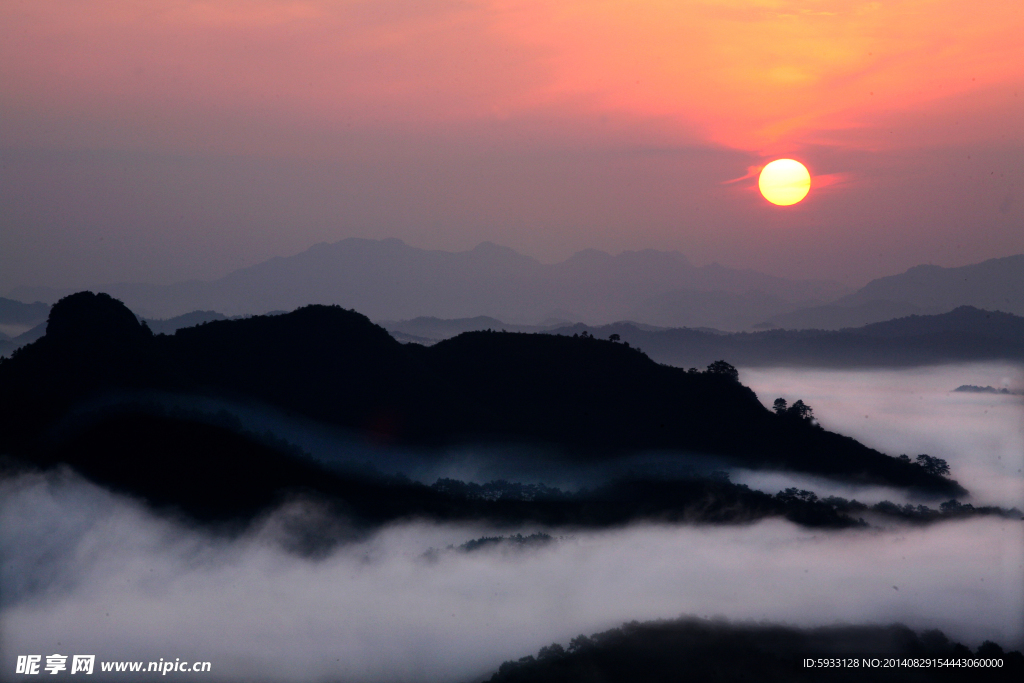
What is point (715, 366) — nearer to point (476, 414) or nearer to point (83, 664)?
point (476, 414)

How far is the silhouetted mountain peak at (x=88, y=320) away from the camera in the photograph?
347ft

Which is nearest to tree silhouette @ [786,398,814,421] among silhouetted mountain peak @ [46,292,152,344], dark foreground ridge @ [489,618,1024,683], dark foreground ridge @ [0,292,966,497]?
dark foreground ridge @ [0,292,966,497]

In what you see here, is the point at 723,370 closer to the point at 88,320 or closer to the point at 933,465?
the point at 933,465

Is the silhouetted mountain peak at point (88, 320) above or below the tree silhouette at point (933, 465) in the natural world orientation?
above

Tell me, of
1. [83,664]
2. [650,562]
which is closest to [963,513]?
[650,562]

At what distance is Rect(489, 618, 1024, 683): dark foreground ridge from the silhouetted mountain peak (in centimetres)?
6356

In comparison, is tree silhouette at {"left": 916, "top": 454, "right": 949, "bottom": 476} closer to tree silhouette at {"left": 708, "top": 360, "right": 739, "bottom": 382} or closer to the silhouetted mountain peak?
tree silhouette at {"left": 708, "top": 360, "right": 739, "bottom": 382}

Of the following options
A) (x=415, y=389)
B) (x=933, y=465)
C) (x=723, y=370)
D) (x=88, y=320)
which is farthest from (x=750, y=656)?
(x=88, y=320)

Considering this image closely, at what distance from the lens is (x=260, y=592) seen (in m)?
88.4

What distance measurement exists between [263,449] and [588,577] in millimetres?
40920

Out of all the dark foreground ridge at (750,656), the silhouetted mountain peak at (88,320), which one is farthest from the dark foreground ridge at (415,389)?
the dark foreground ridge at (750,656)

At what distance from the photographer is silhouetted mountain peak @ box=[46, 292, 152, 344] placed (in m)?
106

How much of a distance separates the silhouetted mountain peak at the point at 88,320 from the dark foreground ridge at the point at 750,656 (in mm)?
63556

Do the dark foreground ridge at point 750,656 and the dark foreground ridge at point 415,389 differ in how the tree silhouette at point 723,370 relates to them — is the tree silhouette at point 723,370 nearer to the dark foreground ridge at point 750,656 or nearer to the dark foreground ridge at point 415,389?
the dark foreground ridge at point 415,389
